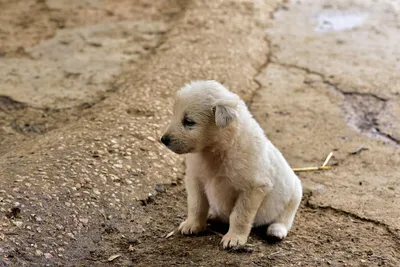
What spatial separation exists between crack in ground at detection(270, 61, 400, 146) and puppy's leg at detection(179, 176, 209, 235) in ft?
8.72

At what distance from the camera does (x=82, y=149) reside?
507 centimetres

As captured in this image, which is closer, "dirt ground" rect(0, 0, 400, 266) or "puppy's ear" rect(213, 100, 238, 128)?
"puppy's ear" rect(213, 100, 238, 128)

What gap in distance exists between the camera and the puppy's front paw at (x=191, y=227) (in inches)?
168

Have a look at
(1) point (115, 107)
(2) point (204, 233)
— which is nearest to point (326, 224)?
(2) point (204, 233)

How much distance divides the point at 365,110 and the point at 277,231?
9.33 ft

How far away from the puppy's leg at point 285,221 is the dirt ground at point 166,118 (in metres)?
0.07

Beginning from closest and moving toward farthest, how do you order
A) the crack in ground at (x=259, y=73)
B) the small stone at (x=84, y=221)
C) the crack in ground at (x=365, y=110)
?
the small stone at (x=84, y=221)
the crack in ground at (x=365, y=110)
the crack in ground at (x=259, y=73)

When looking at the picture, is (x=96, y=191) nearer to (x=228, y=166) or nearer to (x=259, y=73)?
(x=228, y=166)

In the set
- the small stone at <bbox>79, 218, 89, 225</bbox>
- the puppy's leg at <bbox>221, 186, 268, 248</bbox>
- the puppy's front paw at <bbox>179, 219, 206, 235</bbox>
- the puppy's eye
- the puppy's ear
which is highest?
the puppy's ear

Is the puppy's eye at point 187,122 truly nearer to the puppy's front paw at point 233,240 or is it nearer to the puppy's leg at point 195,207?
the puppy's leg at point 195,207

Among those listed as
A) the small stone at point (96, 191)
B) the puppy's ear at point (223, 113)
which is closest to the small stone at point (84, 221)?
the small stone at point (96, 191)

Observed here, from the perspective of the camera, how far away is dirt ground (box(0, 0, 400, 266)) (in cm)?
421

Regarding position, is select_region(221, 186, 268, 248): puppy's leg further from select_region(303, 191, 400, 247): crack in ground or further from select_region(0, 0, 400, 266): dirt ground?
select_region(303, 191, 400, 247): crack in ground

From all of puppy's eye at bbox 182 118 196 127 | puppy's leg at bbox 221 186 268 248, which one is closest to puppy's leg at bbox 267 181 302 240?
puppy's leg at bbox 221 186 268 248
